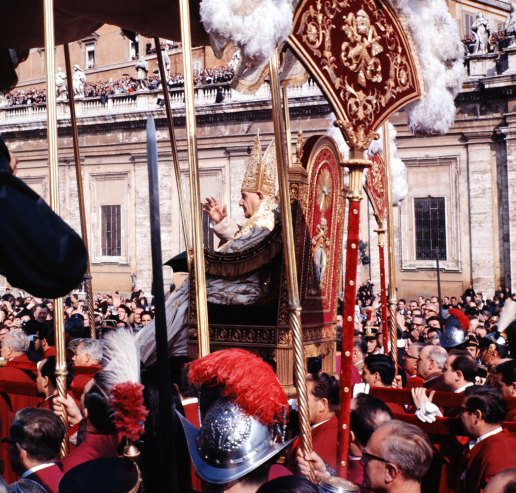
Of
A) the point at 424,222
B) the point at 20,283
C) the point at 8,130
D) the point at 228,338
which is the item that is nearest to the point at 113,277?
the point at 8,130

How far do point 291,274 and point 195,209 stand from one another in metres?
0.64

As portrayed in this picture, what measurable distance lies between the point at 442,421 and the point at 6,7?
407 centimetres

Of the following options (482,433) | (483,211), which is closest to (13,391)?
(482,433)

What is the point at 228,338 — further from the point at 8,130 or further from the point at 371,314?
the point at 8,130

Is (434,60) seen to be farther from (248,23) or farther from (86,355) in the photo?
(86,355)

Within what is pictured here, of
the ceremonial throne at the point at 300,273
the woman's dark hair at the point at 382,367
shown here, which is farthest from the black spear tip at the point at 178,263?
the woman's dark hair at the point at 382,367

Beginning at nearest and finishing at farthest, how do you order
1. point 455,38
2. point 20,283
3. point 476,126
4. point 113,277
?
point 20,283, point 455,38, point 476,126, point 113,277

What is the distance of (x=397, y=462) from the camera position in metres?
3.08

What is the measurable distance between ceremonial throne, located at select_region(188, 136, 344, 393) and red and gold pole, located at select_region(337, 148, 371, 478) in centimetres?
116

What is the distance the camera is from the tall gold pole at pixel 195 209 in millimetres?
4152

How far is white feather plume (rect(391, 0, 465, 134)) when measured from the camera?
5195 mm

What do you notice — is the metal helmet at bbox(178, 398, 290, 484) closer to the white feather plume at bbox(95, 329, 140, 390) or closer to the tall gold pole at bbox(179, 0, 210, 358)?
the white feather plume at bbox(95, 329, 140, 390)

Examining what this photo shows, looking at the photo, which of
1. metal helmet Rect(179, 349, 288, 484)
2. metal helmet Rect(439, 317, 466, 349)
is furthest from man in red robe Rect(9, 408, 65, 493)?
metal helmet Rect(439, 317, 466, 349)

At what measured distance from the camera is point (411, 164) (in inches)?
945
